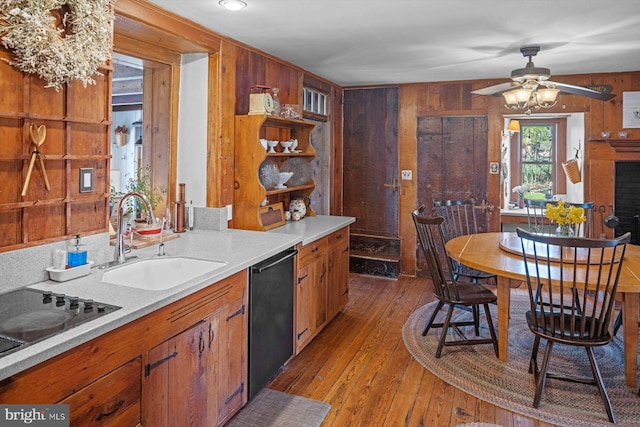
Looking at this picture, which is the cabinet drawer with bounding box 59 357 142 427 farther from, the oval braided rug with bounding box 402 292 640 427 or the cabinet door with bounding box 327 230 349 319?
the cabinet door with bounding box 327 230 349 319

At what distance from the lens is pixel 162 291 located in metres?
1.71

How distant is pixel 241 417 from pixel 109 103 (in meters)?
1.75

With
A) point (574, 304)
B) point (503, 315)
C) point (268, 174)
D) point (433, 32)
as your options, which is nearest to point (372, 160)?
point (268, 174)

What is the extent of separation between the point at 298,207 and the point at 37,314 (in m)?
2.49

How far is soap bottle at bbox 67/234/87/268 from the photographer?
6.23ft

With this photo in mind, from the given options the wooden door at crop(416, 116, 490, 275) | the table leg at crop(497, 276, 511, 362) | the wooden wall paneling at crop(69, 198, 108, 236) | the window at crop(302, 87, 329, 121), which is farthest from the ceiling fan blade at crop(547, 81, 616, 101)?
the wooden wall paneling at crop(69, 198, 108, 236)

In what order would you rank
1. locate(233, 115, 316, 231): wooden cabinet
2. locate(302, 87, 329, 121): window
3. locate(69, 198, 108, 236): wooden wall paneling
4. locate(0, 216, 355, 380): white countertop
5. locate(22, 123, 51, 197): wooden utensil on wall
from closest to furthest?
locate(0, 216, 355, 380): white countertop
locate(22, 123, 51, 197): wooden utensil on wall
locate(69, 198, 108, 236): wooden wall paneling
locate(233, 115, 316, 231): wooden cabinet
locate(302, 87, 329, 121): window

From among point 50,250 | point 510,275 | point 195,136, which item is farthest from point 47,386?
point 510,275

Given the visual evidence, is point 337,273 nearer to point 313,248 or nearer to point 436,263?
point 313,248

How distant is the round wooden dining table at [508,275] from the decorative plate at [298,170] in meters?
1.41

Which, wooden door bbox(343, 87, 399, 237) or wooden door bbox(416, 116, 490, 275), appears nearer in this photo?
wooden door bbox(416, 116, 490, 275)

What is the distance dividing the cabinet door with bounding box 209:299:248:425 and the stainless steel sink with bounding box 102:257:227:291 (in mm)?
268

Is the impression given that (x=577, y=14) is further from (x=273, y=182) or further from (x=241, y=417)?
(x=241, y=417)

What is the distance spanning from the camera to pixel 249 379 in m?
2.38
